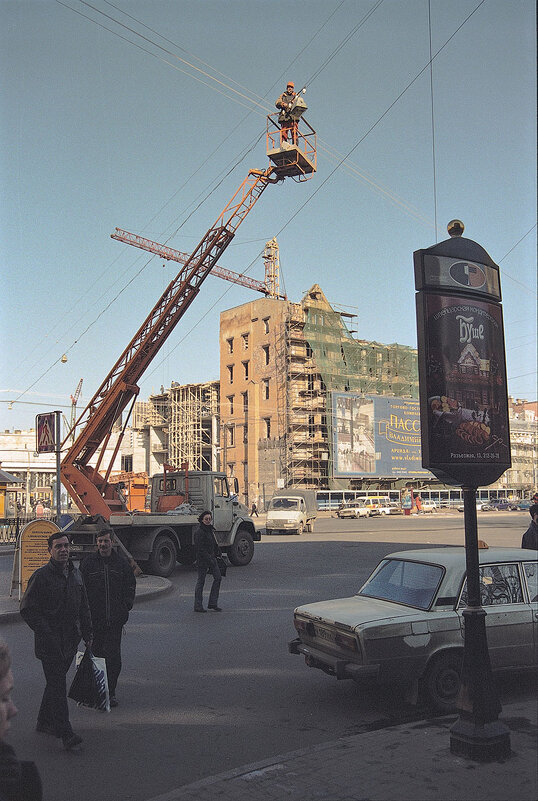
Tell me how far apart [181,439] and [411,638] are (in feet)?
264

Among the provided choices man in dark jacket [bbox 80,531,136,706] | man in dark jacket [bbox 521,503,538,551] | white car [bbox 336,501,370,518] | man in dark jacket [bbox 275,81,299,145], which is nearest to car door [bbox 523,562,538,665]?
man in dark jacket [bbox 521,503,538,551]

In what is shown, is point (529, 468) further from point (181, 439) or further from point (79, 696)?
point (79, 696)

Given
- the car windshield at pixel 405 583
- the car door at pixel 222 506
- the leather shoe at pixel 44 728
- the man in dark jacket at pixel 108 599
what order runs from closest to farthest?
the leather shoe at pixel 44 728 → the man in dark jacket at pixel 108 599 → the car windshield at pixel 405 583 → the car door at pixel 222 506

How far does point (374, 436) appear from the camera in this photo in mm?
75125

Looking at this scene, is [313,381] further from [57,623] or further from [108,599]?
[57,623]

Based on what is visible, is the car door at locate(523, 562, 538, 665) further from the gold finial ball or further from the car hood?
the gold finial ball

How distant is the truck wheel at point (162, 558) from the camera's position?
715 inches

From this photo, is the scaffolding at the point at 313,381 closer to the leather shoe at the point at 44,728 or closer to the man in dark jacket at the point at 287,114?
the man in dark jacket at the point at 287,114

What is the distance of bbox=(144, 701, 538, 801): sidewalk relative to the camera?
430cm

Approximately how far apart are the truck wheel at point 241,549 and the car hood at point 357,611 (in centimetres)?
1334

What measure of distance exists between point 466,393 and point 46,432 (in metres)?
11.3

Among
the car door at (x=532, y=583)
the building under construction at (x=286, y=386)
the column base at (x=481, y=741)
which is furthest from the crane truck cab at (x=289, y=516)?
the column base at (x=481, y=741)

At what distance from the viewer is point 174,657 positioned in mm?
9016

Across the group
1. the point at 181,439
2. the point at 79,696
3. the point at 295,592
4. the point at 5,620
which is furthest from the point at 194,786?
the point at 181,439
